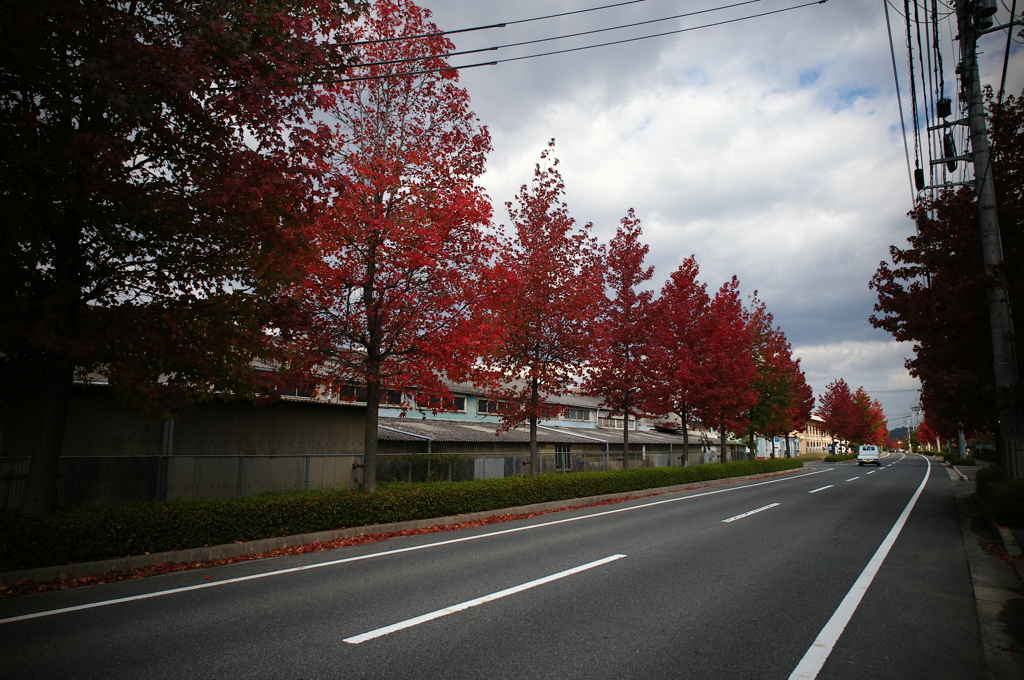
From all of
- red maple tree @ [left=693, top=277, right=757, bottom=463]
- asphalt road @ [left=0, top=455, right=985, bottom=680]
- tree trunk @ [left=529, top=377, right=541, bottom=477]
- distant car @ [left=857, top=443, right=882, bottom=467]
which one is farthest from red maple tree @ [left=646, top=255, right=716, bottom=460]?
distant car @ [left=857, top=443, right=882, bottom=467]

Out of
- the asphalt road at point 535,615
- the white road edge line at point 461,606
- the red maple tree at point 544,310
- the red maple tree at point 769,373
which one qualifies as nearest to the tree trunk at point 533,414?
the red maple tree at point 544,310

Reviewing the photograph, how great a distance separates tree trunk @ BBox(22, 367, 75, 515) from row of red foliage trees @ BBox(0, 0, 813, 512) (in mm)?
30

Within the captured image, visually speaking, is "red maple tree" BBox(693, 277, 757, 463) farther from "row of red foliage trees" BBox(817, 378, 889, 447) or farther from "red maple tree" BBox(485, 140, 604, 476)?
"row of red foliage trees" BBox(817, 378, 889, 447)

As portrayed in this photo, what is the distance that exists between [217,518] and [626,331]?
1657 centimetres

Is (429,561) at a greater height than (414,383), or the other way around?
(414,383)

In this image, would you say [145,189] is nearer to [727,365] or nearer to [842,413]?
[727,365]

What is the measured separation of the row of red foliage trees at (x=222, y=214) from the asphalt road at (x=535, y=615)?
3370 millimetres

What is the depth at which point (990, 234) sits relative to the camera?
1256cm

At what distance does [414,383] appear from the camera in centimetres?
1233

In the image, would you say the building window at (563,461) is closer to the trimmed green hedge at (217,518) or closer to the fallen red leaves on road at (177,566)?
the trimmed green hedge at (217,518)

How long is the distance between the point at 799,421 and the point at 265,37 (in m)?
63.0

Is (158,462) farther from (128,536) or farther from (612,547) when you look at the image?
(612,547)

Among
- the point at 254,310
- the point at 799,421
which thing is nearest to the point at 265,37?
the point at 254,310

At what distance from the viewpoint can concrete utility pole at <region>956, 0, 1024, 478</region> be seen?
471 inches
